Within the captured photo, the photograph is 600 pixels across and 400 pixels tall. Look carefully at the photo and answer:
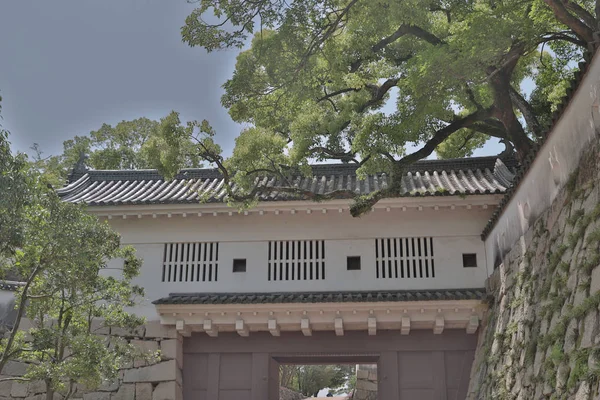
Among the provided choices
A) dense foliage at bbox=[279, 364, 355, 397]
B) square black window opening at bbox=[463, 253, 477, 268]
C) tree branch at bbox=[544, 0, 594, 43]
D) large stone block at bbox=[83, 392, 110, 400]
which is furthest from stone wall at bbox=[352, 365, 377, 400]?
dense foliage at bbox=[279, 364, 355, 397]

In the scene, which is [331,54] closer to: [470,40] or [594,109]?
[470,40]

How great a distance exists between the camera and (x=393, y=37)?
39.3ft

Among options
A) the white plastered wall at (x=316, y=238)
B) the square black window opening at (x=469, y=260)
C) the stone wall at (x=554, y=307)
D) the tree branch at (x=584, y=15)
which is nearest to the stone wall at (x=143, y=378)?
the white plastered wall at (x=316, y=238)

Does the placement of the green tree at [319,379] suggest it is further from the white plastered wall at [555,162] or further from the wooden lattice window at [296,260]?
the white plastered wall at [555,162]

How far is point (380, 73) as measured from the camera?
1311 cm

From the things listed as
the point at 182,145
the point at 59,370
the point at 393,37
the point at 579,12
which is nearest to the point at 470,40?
the point at 579,12

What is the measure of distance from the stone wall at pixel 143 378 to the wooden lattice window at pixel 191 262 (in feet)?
3.41

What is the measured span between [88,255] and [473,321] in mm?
6810

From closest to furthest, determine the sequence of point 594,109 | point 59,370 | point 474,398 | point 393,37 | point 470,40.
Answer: point 594,109 < point 59,370 < point 470,40 < point 474,398 < point 393,37

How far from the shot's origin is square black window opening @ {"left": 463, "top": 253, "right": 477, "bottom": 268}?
12094 mm

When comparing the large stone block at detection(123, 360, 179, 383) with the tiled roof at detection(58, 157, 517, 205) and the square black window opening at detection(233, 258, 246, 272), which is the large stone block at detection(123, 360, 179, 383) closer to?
the square black window opening at detection(233, 258, 246, 272)

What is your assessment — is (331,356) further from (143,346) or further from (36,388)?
(36,388)

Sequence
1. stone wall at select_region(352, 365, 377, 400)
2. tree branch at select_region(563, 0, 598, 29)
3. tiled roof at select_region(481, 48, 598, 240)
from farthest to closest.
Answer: stone wall at select_region(352, 365, 377, 400), tree branch at select_region(563, 0, 598, 29), tiled roof at select_region(481, 48, 598, 240)

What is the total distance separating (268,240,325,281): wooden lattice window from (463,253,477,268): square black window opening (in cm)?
273
